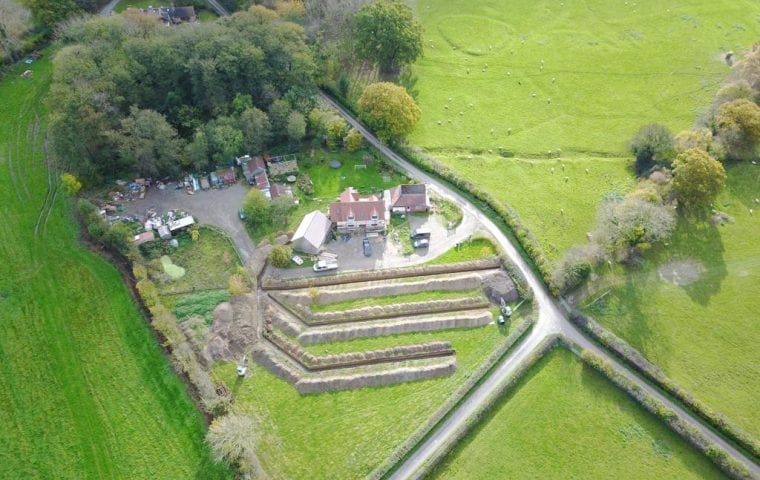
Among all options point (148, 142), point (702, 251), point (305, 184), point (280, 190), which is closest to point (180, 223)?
point (148, 142)

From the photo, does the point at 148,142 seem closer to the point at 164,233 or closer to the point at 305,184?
the point at 164,233

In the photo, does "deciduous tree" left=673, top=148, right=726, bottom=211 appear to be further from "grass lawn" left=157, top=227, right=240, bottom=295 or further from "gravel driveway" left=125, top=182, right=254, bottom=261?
"grass lawn" left=157, top=227, right=240, bottom=295

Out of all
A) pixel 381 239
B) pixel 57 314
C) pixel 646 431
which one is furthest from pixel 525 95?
pixel 57 314

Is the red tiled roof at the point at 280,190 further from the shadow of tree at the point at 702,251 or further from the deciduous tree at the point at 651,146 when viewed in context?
the shadow of tree at the point at 702,251

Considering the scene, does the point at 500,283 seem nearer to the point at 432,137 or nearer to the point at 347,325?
the point at 347,325

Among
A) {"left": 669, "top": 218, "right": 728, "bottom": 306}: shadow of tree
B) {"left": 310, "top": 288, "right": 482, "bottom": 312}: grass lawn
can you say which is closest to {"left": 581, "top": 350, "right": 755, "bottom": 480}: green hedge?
{"left": 310, "top": 288, "right": 482, "bottom": 312}: grass lawn

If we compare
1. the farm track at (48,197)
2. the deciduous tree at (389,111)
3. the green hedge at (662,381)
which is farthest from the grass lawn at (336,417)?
the farm track at (48,197)
